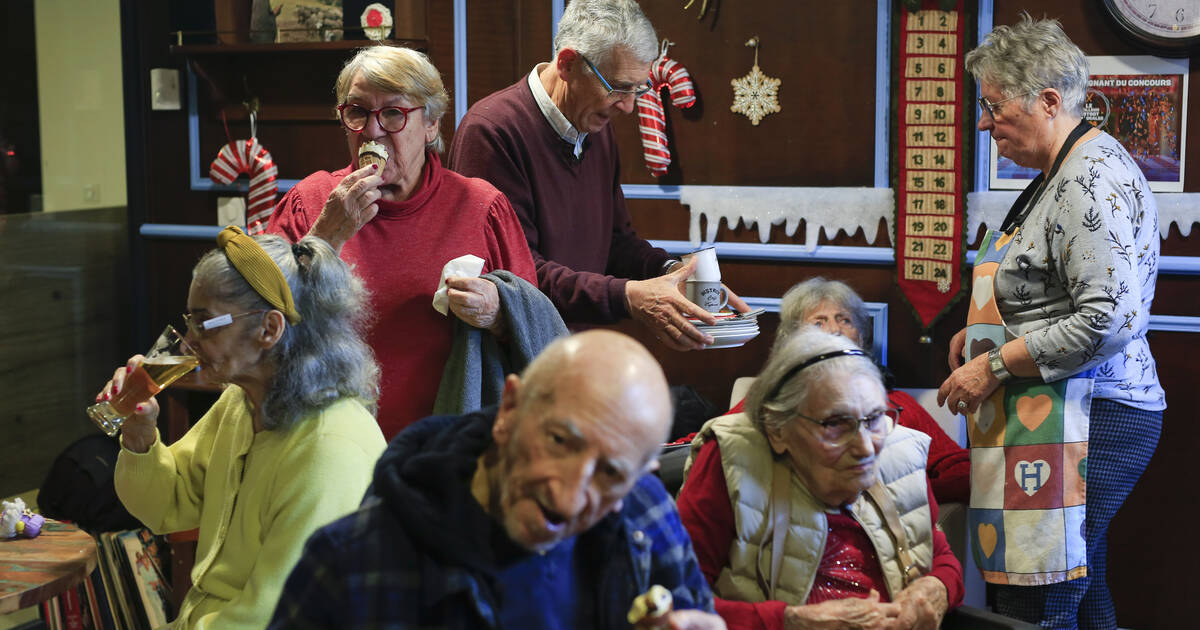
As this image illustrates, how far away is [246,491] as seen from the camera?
6.30 feet

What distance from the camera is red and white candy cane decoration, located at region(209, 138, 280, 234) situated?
449 cm

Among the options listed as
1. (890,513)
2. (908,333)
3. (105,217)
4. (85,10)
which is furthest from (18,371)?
(890,513)

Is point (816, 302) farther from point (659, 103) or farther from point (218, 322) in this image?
point (218, 322)

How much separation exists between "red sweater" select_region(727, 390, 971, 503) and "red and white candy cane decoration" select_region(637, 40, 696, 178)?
1.09m

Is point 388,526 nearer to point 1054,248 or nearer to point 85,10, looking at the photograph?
point 1054,248

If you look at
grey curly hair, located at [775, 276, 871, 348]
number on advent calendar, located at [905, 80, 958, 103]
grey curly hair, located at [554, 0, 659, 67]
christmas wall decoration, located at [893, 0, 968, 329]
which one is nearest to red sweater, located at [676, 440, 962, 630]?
grey curly hair, located at [554, 0, 659, 67]

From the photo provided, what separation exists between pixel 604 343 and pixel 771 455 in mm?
907

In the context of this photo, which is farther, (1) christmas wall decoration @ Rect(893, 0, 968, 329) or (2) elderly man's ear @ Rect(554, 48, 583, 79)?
(1) christmas wall decoration @ Rect(893, 0, 968, 329)

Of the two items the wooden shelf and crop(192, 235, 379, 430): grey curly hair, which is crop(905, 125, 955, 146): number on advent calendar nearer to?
the wooden shelf

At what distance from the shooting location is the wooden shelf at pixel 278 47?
13.8 ft

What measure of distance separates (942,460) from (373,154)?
1.91 meters

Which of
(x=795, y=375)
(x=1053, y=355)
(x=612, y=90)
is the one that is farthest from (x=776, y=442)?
(x=612, y=90)

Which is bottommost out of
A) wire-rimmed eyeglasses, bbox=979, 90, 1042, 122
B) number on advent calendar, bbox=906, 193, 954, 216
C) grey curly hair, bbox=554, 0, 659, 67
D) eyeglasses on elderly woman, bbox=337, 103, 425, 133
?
number on advent calendar, bbox=906, 193, 954, 216

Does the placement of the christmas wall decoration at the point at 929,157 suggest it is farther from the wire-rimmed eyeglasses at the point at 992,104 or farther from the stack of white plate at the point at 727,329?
the stack of white plate at the point at 727,329
